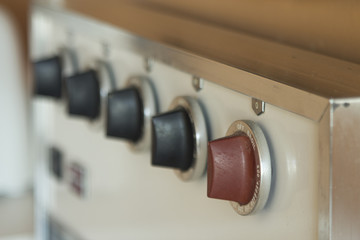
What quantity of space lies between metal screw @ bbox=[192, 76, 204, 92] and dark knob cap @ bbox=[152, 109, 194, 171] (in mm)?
28

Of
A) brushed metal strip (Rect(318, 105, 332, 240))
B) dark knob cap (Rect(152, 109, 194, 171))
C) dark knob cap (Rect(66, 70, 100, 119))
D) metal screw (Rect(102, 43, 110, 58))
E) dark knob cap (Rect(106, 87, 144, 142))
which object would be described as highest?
metal screw (Rect(102, 43, 110, 58))

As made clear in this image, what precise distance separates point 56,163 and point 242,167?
68 cm

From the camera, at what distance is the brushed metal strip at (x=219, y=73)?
410 millimetres

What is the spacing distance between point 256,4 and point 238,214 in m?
0.25

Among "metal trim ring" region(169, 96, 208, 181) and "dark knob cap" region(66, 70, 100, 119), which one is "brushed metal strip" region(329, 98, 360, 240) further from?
"dark knob cap" region(66, 70, 100, 119)

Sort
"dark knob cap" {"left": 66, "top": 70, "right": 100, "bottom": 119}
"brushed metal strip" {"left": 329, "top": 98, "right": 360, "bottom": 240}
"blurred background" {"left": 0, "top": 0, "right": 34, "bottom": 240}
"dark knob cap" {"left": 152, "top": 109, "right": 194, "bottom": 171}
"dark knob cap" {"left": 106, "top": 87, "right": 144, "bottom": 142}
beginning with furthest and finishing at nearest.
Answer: "blurred background" {"left": 0, "top": 0, "right": 34, "bottom": 240}, "dark knob cap" {"left": 66, "top": 70, "right": 100, "bottom": 119}, "dark knob cap" {"left": 106, "top": 87, "right": 144, "bottom": 142}, "dark knob cap" {"left": 152, "top": 109, "right": 194, "bottom": 171}, "brushed metal strip" {"left": 329, "top": 98, "right": 360, "bottom": 240}

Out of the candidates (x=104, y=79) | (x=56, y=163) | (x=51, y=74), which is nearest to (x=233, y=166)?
(x=104, y=79)

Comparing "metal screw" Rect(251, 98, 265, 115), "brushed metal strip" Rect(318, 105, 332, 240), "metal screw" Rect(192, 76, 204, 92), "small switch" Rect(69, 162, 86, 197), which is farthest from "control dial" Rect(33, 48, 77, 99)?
"brushed metal strip" Rect(318, 105, 332, 240)

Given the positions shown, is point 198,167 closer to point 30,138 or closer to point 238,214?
point 238,214

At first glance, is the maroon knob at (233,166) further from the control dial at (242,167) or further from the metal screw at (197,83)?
the metal screw at (197,83)

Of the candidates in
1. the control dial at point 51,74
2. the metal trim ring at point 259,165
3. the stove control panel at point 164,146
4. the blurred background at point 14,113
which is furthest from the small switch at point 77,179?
the metal trim ring at point 259,165

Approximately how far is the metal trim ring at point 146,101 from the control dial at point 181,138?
10cm

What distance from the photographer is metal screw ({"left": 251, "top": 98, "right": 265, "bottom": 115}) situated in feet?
1.57

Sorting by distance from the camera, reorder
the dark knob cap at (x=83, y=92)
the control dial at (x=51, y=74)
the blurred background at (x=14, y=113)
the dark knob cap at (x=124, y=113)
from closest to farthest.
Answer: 1. the dark knob cap at (x=124, y=113)
2. the dark knob cap at (x=83, y=92)
3. the control dial at (x=51, y=74)
4. the blurred background at (x=14, y=113)
